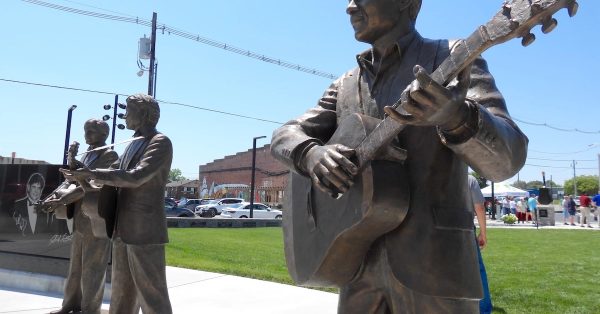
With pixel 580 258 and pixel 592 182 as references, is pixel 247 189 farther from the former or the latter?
pixel 592 182

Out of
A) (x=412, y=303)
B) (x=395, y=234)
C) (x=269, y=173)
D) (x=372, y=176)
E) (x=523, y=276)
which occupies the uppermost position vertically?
(x=269, y=173)

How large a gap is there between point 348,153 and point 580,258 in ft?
33.6

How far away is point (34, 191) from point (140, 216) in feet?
17.3

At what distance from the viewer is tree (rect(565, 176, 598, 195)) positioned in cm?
8875

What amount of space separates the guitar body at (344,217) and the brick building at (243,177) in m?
48.8

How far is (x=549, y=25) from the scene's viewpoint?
126cm

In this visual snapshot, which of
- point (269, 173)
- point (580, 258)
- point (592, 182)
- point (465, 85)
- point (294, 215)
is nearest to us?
point (465, 85)

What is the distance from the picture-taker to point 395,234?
1.68 metres

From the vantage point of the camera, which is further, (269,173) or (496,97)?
(269,173)

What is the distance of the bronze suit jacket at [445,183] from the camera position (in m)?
1.50

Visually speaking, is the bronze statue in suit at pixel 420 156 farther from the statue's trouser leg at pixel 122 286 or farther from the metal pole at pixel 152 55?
the metal pole at pixel 152 55

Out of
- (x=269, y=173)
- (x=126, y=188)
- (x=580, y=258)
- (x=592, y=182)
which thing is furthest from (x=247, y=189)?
(x=592, y=182)
